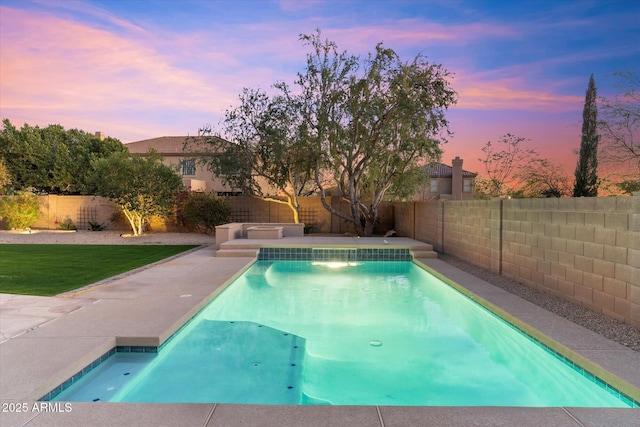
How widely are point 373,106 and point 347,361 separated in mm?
9913

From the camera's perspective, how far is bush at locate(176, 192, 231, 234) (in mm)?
16188

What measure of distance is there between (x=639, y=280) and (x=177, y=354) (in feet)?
16.9

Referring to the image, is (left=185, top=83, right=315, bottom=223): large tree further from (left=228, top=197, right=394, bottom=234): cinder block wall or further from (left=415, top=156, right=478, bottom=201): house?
(left=415, top=156, right=478, bottom=201): house

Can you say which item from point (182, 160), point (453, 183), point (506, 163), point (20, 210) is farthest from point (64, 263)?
point (453, 183)

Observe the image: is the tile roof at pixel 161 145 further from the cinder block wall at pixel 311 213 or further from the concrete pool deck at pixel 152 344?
the concrete pool deck at pixel 152 344

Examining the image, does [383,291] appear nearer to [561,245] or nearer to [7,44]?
[561,245]

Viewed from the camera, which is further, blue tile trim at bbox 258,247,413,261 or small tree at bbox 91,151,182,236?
small tree at bbox 91,151,182,236

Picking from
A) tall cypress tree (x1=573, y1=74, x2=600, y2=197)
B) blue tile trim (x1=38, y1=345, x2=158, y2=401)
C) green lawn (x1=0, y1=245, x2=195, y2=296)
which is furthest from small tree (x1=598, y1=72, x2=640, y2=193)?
blue tile trim (x1=38, y1=345, x2=158, y2=401)

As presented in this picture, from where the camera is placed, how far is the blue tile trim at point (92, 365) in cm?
312

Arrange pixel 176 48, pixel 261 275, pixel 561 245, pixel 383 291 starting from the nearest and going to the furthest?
pixel 561 245 → pixel 383 291 → pixel 261 275 → pixel 176 48

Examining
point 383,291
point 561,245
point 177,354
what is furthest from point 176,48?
point 561,245

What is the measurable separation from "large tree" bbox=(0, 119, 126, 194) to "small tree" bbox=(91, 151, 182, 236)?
12.7 m

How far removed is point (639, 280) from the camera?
4.34 meters

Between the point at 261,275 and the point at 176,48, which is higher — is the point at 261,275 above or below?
below
